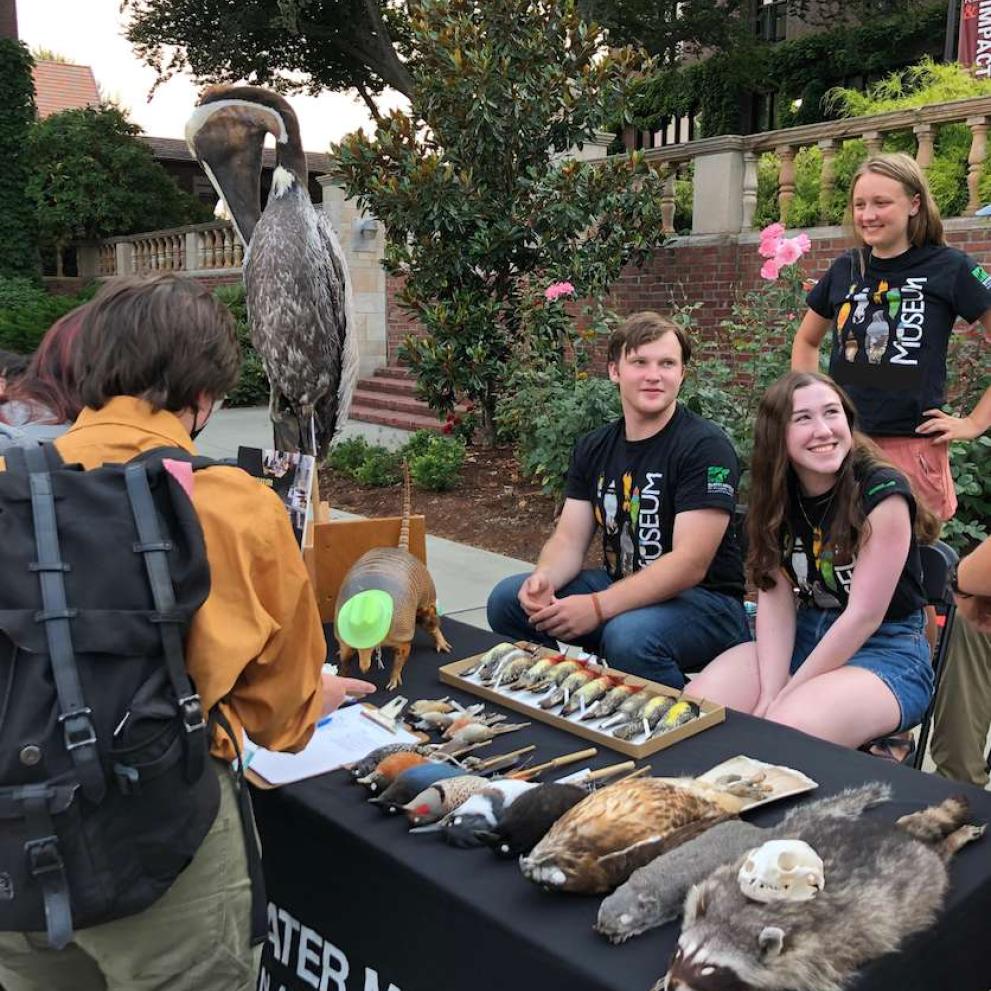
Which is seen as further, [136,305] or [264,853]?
[264,853]

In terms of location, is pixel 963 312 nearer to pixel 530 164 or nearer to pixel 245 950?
pixel 245 950

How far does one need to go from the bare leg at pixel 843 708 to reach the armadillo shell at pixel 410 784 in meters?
0.95

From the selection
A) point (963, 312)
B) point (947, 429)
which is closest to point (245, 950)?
point (947, 429)

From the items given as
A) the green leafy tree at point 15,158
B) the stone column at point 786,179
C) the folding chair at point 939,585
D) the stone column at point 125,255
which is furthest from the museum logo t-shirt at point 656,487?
the green leafy tree at point 15,158

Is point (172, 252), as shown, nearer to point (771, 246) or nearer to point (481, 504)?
point (481, 504)

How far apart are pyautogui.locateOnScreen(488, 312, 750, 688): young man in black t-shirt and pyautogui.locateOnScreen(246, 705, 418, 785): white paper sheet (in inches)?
38.6

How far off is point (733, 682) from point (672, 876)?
1302 mm

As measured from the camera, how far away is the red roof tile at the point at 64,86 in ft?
112

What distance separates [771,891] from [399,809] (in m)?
0.72

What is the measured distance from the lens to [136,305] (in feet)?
4.66

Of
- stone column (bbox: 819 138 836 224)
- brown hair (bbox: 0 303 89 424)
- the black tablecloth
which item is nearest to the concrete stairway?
stone column (bbox: 819 138 836 224)

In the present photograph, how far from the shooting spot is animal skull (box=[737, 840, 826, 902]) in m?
1.22

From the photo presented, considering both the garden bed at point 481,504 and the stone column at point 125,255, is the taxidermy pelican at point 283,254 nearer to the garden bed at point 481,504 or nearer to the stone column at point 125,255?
the garden bed at point 481,504

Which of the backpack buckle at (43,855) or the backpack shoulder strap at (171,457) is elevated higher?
the backpack shoulder strap at (171,457)
